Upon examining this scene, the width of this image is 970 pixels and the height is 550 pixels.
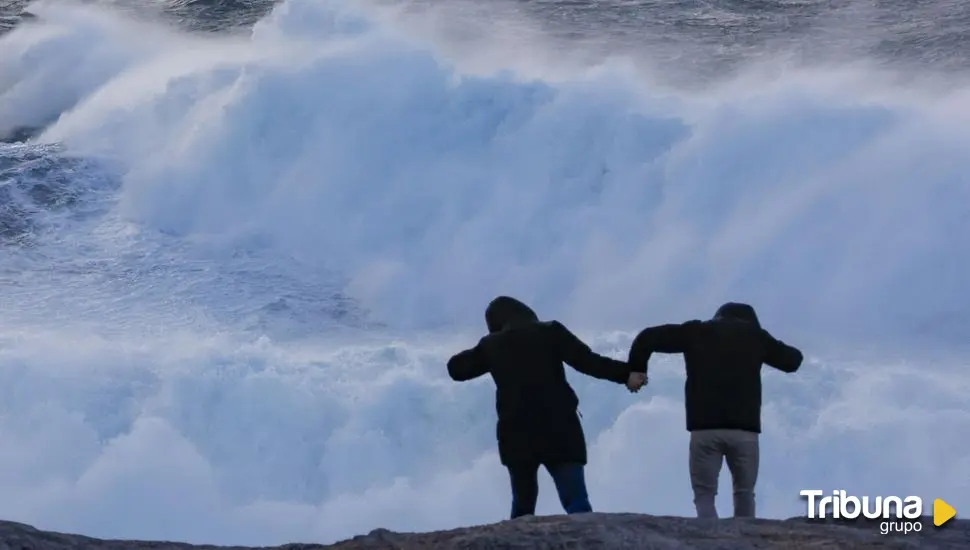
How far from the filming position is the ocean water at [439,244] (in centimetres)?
948

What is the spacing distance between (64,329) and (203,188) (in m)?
4.07

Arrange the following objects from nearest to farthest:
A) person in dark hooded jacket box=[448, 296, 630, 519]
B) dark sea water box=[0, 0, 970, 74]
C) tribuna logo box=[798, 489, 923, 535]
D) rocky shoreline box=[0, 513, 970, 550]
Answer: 1. rocky shoreline box=[0, 513, 970, 550]
2. tribuna logo box=[798, 489, 923, 535]
3. person in dark hooded jacket box=[448, 296, 630, 519]
4. dark sea water box=[0, 0, 970, 74]

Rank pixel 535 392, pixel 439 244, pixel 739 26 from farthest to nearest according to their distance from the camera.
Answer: pixel 739 26, pixel 439 244, pixel 535 392

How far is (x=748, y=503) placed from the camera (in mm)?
5758

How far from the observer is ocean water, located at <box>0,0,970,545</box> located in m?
9.48

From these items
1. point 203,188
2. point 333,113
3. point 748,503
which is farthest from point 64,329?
point 748,503

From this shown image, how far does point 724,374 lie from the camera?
5.56 meters

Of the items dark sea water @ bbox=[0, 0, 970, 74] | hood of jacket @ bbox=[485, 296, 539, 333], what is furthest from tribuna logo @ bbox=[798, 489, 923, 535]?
dark sea water @ bbox=[0, 0, 970, 74]

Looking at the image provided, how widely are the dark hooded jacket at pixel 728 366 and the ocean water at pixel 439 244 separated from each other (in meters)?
3.32

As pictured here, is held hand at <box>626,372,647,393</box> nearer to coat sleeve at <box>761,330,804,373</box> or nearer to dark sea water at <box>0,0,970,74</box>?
coat sleeve at <box>761,330,804,373</box>

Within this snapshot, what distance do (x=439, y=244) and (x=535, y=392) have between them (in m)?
9.37

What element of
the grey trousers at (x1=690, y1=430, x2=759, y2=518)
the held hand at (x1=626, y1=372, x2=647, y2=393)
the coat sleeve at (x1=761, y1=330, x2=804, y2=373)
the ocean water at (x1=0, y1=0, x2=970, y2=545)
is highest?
the ocean water at (x1=0, y1=0, x2=970, y2=545)

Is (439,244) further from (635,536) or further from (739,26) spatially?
(635,536)

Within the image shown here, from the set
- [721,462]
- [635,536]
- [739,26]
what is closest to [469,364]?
[635,536]
